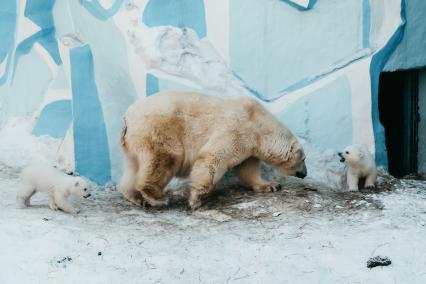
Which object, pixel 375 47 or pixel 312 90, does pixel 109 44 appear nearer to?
pixel 312 90

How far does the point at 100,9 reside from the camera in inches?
309

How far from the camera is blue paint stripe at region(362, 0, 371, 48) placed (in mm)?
7316

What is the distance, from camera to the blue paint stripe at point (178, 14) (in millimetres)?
7699

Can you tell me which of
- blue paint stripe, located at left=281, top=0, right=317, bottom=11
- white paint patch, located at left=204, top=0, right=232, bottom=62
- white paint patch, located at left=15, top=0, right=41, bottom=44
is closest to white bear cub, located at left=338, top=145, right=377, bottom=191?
blue paint stripe, located at left=281, top=0, right=317, bottom=11

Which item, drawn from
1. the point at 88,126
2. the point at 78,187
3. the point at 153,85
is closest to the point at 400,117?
the point at 153,85

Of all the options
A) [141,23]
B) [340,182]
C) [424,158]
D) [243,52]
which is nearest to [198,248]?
[340,182]

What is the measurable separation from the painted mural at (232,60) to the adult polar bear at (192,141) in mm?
746

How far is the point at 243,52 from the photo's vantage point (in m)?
7.53

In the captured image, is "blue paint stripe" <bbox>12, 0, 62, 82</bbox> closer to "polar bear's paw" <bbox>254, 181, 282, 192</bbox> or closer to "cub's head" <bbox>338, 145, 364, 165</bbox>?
"polar bear's paw" <bbox>254, 181, 282, 192</bbox>

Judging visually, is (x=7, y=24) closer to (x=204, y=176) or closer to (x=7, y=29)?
(x=7, y=29)

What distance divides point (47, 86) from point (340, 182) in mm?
4382

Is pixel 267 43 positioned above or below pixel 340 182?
above

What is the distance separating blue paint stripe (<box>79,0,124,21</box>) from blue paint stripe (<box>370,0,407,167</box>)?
3544 millimetres

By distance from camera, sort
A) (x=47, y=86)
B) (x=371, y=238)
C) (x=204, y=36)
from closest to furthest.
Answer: (x=371, y=238) → (x=204, y=36) → (x=47, y=86)
